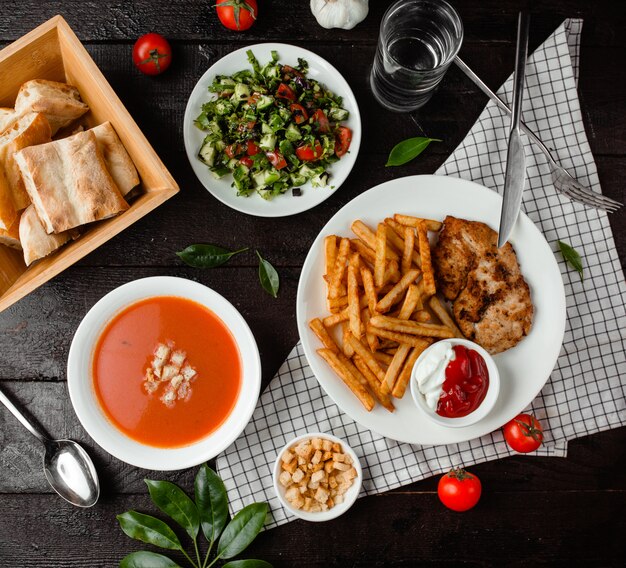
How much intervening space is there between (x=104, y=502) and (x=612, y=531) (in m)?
2.77

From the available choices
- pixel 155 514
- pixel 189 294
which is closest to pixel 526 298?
pixel 189 294

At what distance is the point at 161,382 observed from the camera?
9.17 ft

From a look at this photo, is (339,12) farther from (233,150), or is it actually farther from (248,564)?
(248,564)

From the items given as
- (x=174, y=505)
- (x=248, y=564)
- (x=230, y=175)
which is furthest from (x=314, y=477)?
(x=230, y=175)

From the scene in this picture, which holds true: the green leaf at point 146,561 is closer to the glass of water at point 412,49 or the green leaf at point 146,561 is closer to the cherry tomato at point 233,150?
the cherry tomato at point 233,150

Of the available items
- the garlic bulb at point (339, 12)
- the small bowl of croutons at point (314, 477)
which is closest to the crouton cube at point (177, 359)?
the small bowl of croutons at point (314, 477)

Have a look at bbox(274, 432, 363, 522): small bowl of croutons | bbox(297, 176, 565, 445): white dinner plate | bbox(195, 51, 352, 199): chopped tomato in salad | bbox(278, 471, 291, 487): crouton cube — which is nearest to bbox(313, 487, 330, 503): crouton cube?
bbox(274, 432, 363, 522): small bowl of croutons

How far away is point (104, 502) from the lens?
306 cm

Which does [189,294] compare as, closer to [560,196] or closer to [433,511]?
[433,511]

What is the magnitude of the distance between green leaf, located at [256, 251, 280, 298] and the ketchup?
0.97 m

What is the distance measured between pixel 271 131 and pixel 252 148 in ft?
0.41

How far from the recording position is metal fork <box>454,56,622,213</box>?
2.94 m

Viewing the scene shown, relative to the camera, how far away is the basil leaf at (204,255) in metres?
2.98

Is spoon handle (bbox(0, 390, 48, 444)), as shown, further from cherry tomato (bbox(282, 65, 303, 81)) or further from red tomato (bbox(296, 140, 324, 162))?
cherry tomato (bbox(282, 65, 303, 81))
